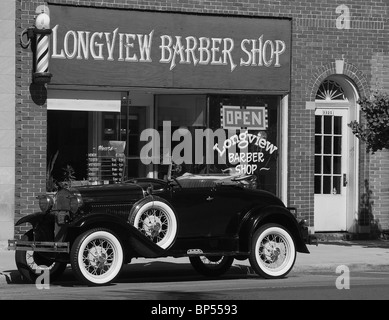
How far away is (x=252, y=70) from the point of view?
1873cm

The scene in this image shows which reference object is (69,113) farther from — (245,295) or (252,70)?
(245,295)

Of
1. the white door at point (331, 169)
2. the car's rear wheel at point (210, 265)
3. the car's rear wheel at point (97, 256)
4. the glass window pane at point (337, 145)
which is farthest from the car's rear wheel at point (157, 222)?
the glass window pane at point (337, 145)

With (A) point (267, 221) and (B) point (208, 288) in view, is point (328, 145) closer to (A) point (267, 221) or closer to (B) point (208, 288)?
(A) point (267, 221)

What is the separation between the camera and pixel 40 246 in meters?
12.4

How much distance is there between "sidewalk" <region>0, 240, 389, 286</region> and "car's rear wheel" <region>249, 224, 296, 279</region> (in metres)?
1.24

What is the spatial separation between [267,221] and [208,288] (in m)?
1.49

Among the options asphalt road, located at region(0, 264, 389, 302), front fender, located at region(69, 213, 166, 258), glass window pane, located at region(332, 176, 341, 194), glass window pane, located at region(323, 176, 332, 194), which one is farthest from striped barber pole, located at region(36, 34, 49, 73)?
glass window pane, located at region(332, 176, 341, 194)

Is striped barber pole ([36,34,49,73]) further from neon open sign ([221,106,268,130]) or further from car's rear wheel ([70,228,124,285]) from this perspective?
car's rear wheel ([70,228,124,285])

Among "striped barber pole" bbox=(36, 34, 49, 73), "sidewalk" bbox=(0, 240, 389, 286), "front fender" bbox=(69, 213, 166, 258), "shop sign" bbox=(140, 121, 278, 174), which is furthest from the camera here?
"shop sign" bbox=(140, 121, 278, 174)

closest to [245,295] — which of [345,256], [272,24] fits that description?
[345,256]

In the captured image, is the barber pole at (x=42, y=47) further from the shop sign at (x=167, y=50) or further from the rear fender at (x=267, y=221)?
the rear fender at (x=267, y=221)

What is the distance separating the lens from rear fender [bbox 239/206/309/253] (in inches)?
523

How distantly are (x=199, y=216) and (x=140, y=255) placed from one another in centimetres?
108

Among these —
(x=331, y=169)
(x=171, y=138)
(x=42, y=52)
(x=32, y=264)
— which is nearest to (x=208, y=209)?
(x=32, y=264)
